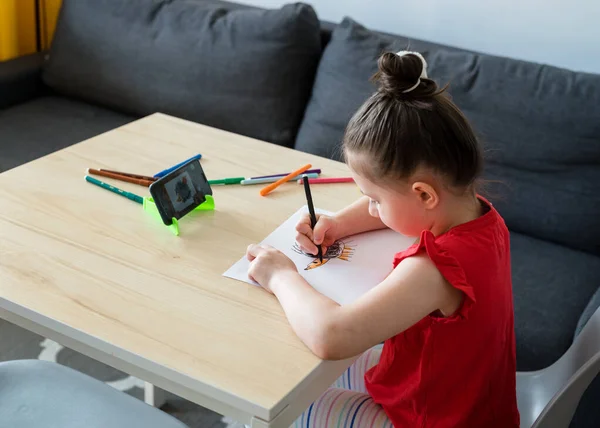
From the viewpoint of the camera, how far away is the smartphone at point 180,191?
50.0 inches

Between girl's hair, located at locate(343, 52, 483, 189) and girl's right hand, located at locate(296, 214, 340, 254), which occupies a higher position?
girl's hair, located at locate(343, 52, 483, 189)

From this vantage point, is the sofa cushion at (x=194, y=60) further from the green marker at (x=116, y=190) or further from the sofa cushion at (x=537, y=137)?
the green marker at (x=116, y=190)

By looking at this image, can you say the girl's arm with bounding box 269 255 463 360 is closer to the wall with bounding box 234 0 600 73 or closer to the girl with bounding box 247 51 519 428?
the girl with bounding box 247 51 519 428

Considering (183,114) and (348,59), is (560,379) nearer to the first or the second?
(348,59)

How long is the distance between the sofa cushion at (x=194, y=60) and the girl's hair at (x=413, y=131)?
1357 millimetres

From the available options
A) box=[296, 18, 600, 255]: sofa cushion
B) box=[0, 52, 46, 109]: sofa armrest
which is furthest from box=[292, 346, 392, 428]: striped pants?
box=[0, 52, 46, 109]: sofa armrest

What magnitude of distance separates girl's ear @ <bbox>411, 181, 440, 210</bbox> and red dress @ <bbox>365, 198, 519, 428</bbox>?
0.17 ft

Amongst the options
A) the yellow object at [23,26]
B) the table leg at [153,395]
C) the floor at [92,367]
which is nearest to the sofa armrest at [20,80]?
the yellow object at [23,26]

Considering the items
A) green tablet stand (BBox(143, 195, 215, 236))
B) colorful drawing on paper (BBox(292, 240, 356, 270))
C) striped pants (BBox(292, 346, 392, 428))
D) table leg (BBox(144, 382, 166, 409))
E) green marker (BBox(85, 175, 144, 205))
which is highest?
colorful drawing on paper (BBox(292, 240, 356, 270))

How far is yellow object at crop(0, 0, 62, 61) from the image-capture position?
9.89ft

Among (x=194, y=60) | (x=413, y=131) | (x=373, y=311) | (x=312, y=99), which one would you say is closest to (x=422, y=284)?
(x=373, y=311)

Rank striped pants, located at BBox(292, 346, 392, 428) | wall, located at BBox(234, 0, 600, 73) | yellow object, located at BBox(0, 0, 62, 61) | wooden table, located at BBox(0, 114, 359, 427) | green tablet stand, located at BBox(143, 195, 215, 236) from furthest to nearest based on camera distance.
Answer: yellow object, located at BBox(0, 0, 62, 61) → wall, located at BBox(234, 0, 600, 73) → green tablet stand, located at BBox(143, 195, 215, 236) → striped pants, located at BBox(292, 346, 392, 428) → wooden table, located at BBox(0, 114, 359, 427)

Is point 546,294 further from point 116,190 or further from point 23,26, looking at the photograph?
point 23,26

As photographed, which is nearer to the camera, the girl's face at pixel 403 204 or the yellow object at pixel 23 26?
the girl's face at pixel 403 204
